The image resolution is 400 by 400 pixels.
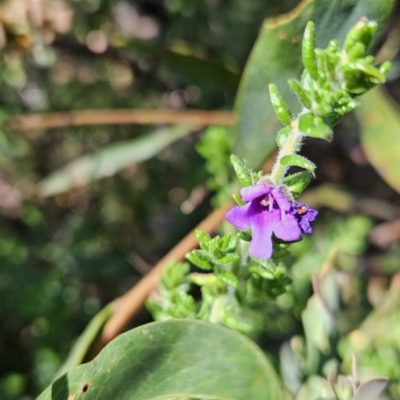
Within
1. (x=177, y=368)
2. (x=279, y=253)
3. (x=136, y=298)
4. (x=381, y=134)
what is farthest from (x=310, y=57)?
(x=381, y=134)

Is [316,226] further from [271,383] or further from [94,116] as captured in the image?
[271,383]

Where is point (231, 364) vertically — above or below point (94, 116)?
above

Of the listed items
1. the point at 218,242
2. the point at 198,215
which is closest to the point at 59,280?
the point at 198,215

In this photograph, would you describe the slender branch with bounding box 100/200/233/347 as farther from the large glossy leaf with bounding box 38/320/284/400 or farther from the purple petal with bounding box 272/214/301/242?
the purple petal with bounding box 272/214/301/242

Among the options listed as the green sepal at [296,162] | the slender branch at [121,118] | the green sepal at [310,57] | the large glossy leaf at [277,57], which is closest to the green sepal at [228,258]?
the green sepal at [296,162]

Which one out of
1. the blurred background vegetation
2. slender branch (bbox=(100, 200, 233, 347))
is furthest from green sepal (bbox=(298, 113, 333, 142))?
the blurred background vegetation

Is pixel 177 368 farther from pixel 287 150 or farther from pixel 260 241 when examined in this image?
pixel 287 150
